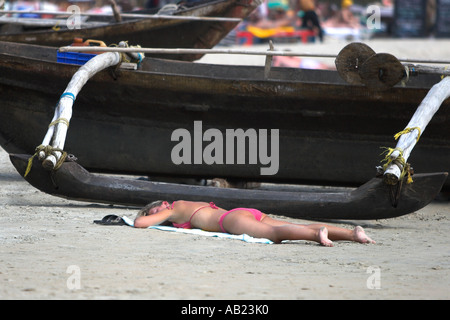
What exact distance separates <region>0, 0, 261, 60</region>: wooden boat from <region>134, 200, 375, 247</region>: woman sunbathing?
4808mm

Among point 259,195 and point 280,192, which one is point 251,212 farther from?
point 280,192

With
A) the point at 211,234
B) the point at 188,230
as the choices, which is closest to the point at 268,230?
the point at 211,234

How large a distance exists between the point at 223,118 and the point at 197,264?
114 inches

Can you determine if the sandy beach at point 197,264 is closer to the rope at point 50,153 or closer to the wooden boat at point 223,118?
the rope at point 50,153

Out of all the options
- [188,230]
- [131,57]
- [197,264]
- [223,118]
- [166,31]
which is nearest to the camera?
[197,264]

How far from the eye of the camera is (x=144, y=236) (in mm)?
5555

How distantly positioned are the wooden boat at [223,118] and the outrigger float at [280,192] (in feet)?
1.70

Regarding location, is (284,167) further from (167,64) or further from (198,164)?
(167,64)

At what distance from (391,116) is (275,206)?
58.3 inches

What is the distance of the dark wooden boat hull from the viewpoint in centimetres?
616

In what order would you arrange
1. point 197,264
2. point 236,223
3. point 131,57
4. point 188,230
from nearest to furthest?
point 197,264
point 236,223
point 188,230
point 131,57

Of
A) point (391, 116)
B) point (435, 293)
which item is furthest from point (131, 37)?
point (435, 293)

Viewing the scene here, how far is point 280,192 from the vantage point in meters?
6.50

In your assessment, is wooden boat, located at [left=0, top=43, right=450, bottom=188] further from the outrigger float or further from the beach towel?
the beach towel
